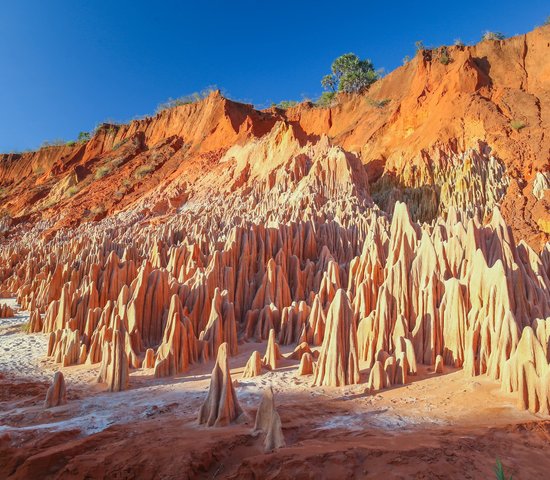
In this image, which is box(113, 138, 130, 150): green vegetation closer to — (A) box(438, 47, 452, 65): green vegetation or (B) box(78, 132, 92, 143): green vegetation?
(B) box(78, 132, 92, 143): green vegetation

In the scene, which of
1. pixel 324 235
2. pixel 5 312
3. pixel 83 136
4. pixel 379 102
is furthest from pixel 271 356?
pixel 83 136

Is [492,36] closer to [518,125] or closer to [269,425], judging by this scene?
[518,125]

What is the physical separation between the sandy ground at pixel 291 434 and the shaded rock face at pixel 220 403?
18cm

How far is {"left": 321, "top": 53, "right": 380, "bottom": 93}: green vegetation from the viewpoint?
3444cm

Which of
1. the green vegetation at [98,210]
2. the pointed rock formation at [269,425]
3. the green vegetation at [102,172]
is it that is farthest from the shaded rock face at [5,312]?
the green vegetation at [102,172]

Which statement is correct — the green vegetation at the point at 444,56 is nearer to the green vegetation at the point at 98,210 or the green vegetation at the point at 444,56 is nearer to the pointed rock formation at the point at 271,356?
the pointed rock formation at the point at 271,356

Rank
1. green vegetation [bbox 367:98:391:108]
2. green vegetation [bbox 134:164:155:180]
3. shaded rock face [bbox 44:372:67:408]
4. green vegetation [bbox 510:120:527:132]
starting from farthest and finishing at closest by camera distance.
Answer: green vegetation [bbox 134:164:155:180], green vegetation [bbox 367:98:391:108], green vegetation [bbox 510:120:527:132], shaded rock face [bbox 44:372:67:408]

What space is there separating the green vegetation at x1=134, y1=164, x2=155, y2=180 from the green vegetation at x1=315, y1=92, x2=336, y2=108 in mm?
14499

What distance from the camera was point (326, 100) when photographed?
35094 mm

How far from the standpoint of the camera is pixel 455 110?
2391 centimetres

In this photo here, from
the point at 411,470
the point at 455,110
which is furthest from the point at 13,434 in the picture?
the point at 455,110

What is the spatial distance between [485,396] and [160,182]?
2838 cm

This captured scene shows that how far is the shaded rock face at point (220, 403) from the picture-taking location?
571cm

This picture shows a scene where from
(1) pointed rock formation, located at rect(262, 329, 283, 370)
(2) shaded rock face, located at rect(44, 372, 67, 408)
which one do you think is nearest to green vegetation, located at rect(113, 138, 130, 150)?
(1) pointed rock formation, located at rect(262, 329, 283, 370)
